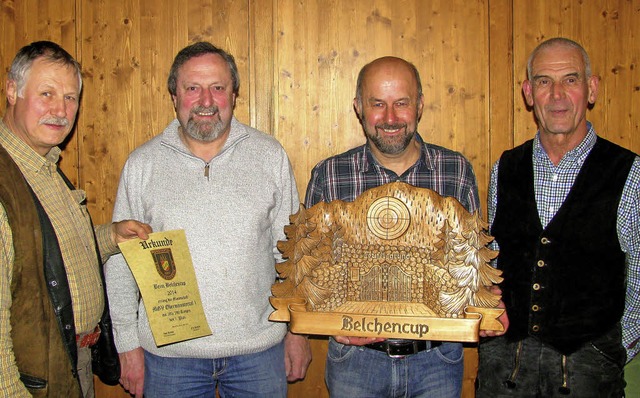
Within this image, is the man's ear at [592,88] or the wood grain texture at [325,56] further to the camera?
the wood grain texture at [325,56]

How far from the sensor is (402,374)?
215 cm

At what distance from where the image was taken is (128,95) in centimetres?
328

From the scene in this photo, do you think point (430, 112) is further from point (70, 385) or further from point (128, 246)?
point (70, 385)

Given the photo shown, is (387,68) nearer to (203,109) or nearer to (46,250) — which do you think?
(203,109)

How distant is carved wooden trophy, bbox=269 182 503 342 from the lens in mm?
2020

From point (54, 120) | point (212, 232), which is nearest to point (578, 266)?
point (212, 232)

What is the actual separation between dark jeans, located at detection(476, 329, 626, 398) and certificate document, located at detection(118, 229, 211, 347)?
4.17ft

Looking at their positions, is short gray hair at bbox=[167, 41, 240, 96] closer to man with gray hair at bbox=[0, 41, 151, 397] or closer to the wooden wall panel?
man with gray hair at bbox=[0, 41, 151, 397]

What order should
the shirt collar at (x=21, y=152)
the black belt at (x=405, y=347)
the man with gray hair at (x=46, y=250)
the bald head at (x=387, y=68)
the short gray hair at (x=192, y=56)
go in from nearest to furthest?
the man with gray hair at (x=46, y=250), the shirt collar at (x=21, y=152), the black belt at (x=405, y=347), the bald head at (x=387, y=68), the short gray hair at (x=192, y=56)

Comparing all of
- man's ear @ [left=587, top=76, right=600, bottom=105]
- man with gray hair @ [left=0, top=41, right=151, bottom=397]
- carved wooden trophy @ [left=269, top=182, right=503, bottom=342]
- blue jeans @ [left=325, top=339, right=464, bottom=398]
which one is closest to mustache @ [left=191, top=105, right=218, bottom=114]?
man with gray hair @ [left=0, top=41, right=151, bottom=397]

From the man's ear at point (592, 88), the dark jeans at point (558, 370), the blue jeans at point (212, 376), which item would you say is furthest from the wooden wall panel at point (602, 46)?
the blue jeans at point (212, 376)

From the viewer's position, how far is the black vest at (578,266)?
2166mm

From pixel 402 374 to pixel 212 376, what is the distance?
80 cm

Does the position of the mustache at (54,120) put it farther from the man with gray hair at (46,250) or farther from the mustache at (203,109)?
the mustache at (203,109)
